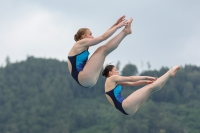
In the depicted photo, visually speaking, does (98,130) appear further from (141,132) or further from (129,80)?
(129,80)

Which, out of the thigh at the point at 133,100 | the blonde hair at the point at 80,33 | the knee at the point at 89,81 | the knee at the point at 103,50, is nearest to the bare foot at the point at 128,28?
the knee at the point at 103,50

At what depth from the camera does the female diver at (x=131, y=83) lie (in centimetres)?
2736

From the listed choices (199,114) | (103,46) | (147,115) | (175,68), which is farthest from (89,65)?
(147,115)

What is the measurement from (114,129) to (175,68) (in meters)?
160

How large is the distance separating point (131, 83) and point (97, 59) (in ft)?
5.91

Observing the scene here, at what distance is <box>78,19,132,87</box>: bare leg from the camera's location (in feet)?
87.8

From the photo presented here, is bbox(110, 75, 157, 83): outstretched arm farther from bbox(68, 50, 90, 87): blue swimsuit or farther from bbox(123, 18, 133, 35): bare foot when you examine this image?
bbox(123, 18, 133, 35): bare foot

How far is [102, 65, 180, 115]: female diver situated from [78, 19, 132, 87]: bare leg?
31.6 inches

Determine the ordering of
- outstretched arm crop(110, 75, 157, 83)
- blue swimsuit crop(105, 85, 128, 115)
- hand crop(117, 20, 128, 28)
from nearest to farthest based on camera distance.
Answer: hand crop(117, 20, 128, 28), outstretched arm crop(110, 75, 157, 83), blue swimsuit crop(105, 85, 128, 115)

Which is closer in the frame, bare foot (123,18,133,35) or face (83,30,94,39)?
bare foot (123,18,133,35)

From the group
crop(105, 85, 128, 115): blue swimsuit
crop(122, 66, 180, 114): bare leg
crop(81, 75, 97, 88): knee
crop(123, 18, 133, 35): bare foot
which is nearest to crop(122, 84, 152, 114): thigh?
crop(122, 66, 180, 114): bare leg

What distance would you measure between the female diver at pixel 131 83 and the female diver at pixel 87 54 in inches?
31.6

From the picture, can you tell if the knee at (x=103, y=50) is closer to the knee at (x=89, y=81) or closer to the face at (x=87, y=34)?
the face at (x=87, y=34)

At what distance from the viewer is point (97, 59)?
26.9 metres
